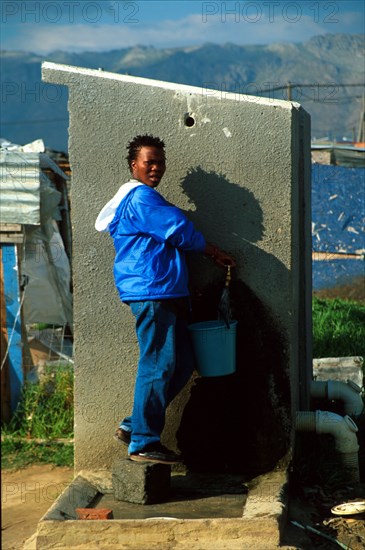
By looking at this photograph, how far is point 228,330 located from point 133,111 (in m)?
1.54

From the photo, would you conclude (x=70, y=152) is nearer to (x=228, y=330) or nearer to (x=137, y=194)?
(x=137, y=194)

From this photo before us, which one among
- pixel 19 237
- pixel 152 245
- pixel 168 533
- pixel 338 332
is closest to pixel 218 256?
pixel 152 245

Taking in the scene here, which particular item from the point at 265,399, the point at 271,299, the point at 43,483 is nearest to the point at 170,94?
the point at 271,299

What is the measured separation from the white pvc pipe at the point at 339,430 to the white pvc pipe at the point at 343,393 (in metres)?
0.93

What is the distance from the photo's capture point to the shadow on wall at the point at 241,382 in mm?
5445

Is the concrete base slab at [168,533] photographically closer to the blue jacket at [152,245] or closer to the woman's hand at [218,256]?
the blue jacket at [152,245]

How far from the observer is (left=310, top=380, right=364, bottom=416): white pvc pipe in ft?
21.8

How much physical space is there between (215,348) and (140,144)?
4.28 feet

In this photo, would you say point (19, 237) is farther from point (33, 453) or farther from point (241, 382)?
point (241, 382)

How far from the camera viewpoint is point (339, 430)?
571 cm

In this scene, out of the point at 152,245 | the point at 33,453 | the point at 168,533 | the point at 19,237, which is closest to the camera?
the point at 168,533

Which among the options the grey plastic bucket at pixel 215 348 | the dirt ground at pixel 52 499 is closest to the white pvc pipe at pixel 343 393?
the dirt ground at pixel 52 499

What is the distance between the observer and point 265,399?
548 cm

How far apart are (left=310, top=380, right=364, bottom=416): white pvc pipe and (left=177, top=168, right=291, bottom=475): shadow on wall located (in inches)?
53.7
